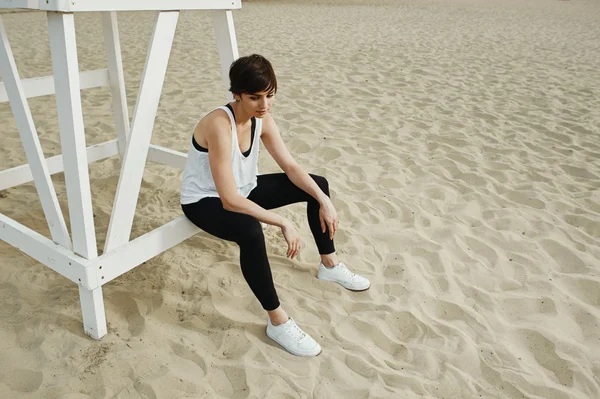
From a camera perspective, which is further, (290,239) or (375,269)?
(375,269)

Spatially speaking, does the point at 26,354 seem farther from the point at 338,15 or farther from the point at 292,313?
the point at 338,15

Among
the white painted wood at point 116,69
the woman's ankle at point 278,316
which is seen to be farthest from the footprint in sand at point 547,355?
the white painted wood at point 116,69

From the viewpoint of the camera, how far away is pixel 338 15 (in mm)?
14023

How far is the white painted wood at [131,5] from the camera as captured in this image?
1.69m

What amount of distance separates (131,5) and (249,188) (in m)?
0.97

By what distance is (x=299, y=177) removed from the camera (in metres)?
2.46

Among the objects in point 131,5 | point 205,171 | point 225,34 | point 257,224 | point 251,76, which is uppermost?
point 131,5

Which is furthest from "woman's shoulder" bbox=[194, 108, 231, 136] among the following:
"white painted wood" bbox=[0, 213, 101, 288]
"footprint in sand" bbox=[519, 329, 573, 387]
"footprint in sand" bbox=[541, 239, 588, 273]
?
"footprint in sand" bbox=[541, 239, 588, 273]

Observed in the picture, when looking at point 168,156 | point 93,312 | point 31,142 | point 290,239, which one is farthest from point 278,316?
point 168,156

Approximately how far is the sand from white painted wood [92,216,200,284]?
30 cm

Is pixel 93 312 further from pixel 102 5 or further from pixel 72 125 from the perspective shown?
pixel 102 5

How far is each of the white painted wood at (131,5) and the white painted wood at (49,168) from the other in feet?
4.11

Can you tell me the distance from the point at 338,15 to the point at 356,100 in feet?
30.5

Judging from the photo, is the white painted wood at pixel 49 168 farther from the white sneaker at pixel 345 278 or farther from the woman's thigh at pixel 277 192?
the white sneaker at pixel 345 278
